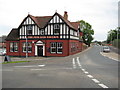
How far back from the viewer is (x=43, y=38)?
33.2m

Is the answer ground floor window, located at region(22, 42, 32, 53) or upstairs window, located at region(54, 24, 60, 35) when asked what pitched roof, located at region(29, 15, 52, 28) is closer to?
upstairs window, located at region(54, 24, 60, 35)

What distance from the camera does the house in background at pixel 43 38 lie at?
105ft

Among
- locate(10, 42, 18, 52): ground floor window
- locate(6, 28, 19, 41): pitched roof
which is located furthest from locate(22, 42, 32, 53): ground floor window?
locate(6, 28, 19, 41): pitched roof

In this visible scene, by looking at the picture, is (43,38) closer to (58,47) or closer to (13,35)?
(58,47)

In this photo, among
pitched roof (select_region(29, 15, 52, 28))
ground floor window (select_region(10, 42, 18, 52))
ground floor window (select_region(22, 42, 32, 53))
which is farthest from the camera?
ground floor window (select_region(10, 42, 18, 52))

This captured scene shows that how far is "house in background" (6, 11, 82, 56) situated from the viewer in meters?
32.2

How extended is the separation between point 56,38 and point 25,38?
6.67 m

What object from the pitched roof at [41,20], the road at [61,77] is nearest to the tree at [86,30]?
the pitched roof at [41,20]

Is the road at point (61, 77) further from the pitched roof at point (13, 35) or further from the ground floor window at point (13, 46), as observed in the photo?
the pitched roof at point (13, 35)

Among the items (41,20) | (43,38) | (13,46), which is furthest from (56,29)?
(13,46)

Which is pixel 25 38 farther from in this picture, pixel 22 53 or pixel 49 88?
pixel 49 88

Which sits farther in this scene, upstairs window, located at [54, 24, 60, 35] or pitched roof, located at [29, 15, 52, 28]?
pitched roof, located at [29, 15, 52, 28]

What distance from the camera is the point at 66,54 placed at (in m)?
32.3

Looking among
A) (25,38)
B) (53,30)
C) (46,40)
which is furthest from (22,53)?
(53,30)
